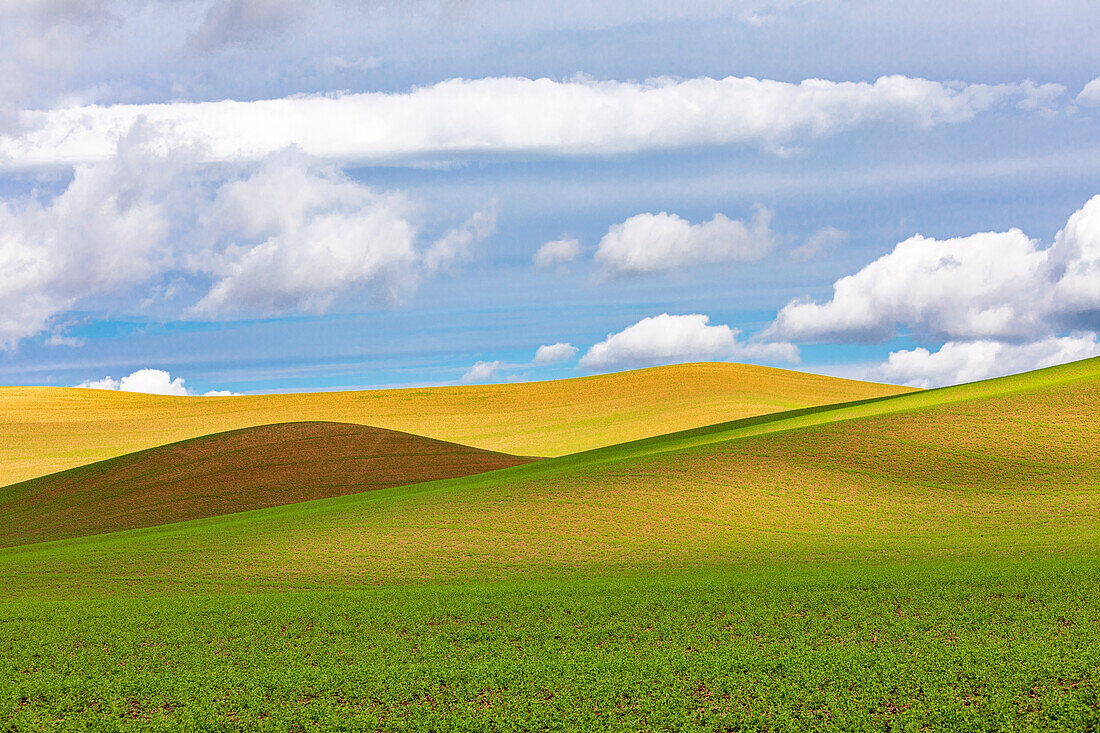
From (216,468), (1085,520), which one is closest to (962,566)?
(1085,520)

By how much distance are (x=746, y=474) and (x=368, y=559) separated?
54.3ft

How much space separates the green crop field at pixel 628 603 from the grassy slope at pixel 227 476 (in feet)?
39.7

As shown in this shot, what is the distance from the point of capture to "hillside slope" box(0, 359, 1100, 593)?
26.7 metres

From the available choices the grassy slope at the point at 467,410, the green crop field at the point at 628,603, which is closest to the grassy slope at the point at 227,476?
the green crop field at the point at 628,603

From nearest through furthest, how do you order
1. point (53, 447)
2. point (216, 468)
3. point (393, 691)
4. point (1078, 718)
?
point (1078, 718) → point (393, 691) → point (216, 468) → point (53, 447)

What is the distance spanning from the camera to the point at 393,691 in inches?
546

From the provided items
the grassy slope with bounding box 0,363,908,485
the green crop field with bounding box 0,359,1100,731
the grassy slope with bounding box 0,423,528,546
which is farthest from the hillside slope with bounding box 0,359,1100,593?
the grassy slope with bounding box 0,363,908,485

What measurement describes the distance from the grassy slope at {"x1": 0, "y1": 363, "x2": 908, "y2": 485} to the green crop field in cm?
4239

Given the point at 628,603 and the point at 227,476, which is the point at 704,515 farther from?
the point at 227,476

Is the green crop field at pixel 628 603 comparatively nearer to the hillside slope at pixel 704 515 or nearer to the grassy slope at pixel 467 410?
the hillside slope at pixel 704 515

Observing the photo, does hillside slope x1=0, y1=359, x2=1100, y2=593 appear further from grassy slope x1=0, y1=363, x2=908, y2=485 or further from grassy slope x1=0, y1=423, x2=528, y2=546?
grassy slope x1=0, y1=363, x2=908, y2=485

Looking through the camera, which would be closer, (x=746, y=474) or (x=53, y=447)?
(x=746, y=474)

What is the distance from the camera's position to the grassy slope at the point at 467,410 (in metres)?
78.4

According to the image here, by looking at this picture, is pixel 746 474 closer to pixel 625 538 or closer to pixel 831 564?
pixel 625 538
